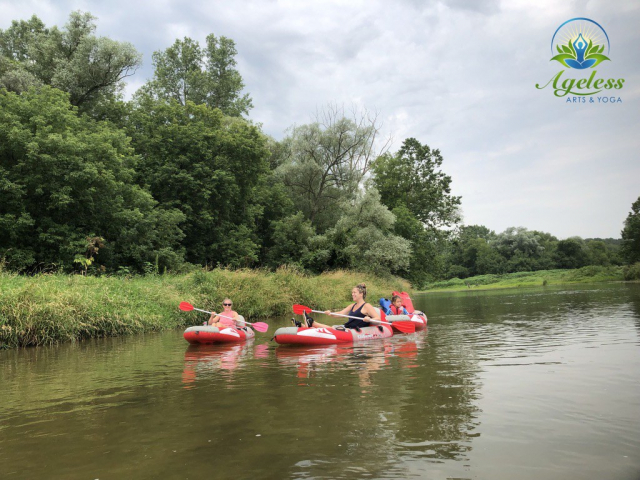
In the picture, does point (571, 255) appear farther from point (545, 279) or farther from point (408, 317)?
point (408, 317)

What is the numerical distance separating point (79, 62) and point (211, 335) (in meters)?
21.4

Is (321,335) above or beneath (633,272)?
beneath

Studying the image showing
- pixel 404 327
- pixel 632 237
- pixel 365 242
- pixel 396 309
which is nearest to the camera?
pixel 404 327

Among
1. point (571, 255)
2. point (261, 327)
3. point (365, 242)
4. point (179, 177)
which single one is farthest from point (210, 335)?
point (571, 255)

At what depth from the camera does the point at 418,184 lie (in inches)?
1426

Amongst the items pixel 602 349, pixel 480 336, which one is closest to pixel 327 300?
pixel 480 336

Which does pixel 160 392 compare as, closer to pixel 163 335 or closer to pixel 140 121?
pixel 163 335

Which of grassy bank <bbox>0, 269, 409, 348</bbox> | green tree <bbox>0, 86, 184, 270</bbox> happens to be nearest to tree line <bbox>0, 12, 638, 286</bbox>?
green tree <bbox>0, 86, 184, 270</bbox>

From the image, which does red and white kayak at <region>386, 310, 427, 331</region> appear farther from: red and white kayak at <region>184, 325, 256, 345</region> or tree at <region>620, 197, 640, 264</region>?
tree at <region>620, 197, 640, 264</region>

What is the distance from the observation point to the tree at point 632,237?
1673 inches

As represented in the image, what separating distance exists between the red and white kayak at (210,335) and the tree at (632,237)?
141 ft

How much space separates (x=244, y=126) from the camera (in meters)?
28.0

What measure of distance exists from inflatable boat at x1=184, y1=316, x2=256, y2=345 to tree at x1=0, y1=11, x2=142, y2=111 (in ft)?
66.5

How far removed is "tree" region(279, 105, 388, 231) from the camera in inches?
1226
